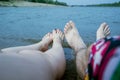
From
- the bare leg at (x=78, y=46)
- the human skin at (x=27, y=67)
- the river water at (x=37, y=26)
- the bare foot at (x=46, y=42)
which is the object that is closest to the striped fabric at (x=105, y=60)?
the human skin at (x=27, y=67)

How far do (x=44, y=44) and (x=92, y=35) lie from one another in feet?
3.67

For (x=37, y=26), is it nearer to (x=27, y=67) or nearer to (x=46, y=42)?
(x=46, y=42)

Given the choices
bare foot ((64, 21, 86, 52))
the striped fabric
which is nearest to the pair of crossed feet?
bare foot ((64, 21, 86, 52))

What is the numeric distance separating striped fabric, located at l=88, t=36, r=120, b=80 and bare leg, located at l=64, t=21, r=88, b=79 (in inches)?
30.1

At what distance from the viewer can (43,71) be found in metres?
1.23

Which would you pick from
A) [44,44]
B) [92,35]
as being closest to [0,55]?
[44,44]

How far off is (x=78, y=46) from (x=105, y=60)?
4.81ft

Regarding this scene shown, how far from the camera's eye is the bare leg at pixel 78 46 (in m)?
1.47

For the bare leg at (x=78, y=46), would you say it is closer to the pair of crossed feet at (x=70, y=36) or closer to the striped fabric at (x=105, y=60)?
the pair of crossed feet at (x=70, y=36)

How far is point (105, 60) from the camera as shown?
0.62 meters

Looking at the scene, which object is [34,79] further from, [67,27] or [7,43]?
[67,27]

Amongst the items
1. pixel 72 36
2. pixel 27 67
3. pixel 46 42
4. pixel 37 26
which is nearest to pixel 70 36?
pixel 72 36

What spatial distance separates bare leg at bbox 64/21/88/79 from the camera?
4.81ft

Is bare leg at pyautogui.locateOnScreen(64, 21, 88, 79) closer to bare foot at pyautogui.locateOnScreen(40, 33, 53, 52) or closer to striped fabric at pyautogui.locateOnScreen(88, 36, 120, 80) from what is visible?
bare foot at pyautogui.locateOnScreen(40, 33, 53, 52)
